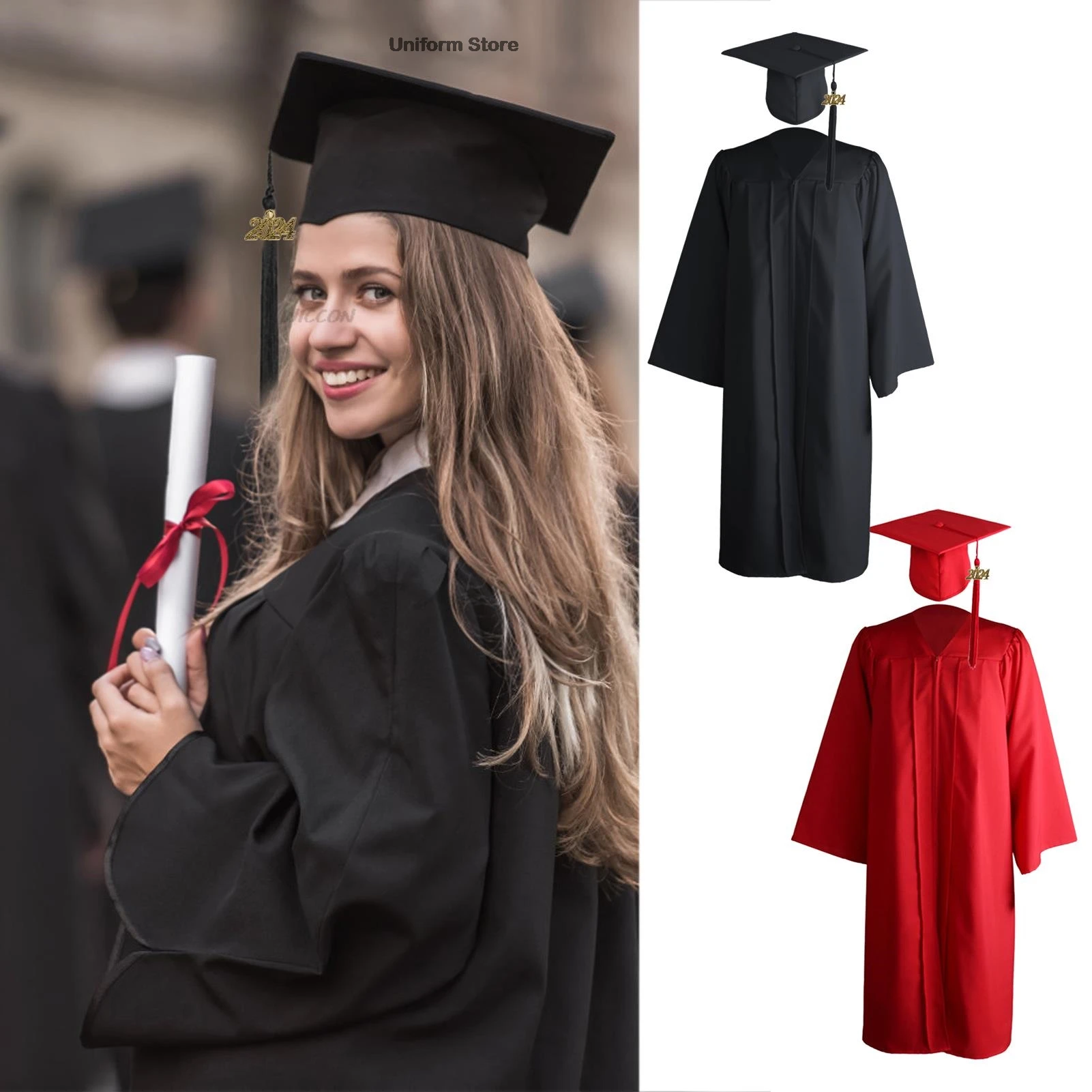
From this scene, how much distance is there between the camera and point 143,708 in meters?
2.26

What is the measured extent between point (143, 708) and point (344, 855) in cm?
46

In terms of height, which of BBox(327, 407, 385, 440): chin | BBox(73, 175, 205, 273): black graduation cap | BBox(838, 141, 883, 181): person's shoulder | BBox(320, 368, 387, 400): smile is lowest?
BBox(327, 407, 385, 440): chin

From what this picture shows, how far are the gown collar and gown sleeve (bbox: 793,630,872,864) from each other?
0.94 meters

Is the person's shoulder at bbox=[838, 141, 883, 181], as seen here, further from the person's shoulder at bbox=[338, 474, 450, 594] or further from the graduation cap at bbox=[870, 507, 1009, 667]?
the person's shoulder at bbox=[338, 474, 450, 594]

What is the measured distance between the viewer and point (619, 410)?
2426 mm

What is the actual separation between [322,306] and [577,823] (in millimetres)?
939

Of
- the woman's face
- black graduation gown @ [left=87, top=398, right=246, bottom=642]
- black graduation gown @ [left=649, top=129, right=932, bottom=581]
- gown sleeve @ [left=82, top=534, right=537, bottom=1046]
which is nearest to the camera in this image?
gown sleeve @ [left=82, top=534, right=537, bottom=1046]

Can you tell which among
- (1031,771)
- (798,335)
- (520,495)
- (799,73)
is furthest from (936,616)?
(799,73)

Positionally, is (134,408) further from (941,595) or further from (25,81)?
(941,595)

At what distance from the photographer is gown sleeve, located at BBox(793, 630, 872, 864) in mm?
2639

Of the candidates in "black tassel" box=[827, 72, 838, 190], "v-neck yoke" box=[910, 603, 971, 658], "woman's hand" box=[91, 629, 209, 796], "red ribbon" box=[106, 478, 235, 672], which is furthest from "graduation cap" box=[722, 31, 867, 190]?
Result: "woman's hand" box=[91, 629, 209, 796]

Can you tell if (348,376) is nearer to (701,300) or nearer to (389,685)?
(389,685)

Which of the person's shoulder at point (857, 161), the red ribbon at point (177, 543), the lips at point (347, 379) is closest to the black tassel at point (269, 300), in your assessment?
the lips at point (347, 379)

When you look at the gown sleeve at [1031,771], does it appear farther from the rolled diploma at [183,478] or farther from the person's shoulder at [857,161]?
the rolled diploma at [183,478]
